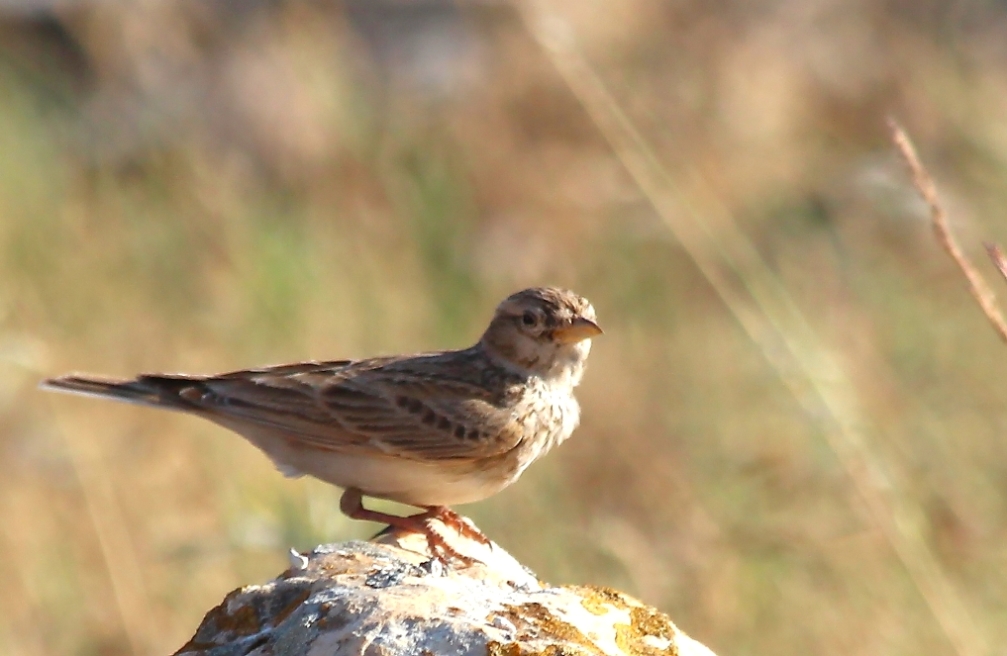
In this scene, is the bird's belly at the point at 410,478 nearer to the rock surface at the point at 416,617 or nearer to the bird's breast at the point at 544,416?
the bird's breast at the point at 544,416

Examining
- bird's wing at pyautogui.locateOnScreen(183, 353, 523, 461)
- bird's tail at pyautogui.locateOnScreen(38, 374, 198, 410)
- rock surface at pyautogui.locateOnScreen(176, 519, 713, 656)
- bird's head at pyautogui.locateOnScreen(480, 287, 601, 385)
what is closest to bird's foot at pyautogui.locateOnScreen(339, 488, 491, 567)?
bird's wing at pyautogui.locateOnScreen(183, 353, 523, 461)

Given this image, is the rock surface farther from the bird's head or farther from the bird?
the bird's head

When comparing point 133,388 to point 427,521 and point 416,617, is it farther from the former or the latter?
point 416,617

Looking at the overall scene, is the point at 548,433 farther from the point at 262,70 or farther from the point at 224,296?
the point at 262,70

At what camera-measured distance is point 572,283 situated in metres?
8.41

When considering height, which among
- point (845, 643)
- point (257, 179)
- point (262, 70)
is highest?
point (262, 70)

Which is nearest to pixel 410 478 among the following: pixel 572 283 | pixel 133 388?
pixel 133 388

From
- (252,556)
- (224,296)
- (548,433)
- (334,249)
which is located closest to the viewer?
(548,433)

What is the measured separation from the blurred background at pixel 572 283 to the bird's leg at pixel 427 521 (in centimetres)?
27

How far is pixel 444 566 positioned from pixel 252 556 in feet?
9.58

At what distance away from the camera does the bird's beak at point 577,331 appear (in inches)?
203

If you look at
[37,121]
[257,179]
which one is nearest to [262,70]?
[257,179]

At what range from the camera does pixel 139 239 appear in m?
9.10

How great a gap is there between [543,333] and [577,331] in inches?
5.7
